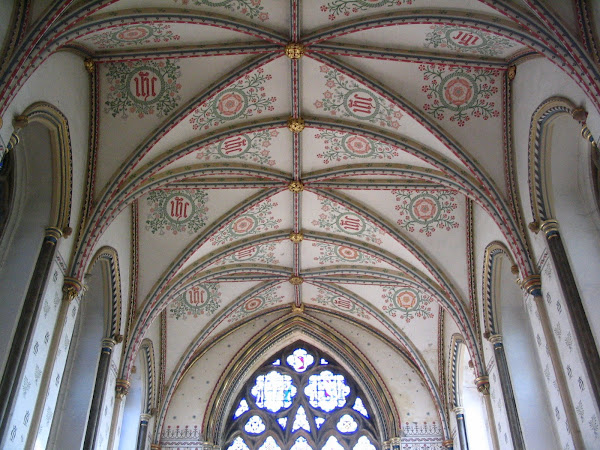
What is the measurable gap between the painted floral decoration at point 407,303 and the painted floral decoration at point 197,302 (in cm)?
412

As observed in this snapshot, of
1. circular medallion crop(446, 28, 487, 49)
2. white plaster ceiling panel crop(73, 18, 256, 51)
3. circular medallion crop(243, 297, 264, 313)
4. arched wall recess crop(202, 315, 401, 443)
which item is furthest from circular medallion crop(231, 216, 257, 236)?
circular medallion crop(446, 28, 487, 49)

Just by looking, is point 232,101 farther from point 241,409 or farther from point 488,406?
point 241,409

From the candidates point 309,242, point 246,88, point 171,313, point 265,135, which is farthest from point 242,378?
point 246,88

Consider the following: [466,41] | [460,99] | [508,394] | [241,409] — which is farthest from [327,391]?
[466,41]

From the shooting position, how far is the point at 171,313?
17.0m

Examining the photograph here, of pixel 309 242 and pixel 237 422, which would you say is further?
pixel 237 422

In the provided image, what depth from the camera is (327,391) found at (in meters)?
17.9

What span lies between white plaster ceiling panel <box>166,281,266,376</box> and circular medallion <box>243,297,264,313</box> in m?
0.49

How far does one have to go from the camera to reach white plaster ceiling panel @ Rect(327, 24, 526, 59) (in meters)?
11.2

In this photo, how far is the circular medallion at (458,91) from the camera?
12.1 meters

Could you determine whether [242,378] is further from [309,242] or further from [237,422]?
[309,242]

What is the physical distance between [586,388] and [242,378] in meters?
10.2

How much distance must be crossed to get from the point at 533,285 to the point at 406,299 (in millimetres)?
6162

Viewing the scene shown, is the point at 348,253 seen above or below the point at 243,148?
below
